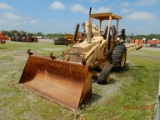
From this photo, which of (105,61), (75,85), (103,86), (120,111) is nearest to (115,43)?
(105,61)

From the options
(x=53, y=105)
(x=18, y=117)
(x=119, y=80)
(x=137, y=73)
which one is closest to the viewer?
(x=18, y=117)

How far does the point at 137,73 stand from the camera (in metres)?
8.21

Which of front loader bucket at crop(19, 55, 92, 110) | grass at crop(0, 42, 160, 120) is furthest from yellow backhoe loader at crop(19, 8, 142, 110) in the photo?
grass at crop(0, 42, 160, 120)

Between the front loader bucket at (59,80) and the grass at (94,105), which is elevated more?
the front loader bucket at (59,80)

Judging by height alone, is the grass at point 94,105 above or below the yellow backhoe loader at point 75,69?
below

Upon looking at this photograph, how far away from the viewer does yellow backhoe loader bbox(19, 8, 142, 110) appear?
483 cm

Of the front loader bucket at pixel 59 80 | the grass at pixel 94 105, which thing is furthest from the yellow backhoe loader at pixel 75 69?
the grass at pixel 94 105

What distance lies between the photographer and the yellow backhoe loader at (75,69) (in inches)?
190

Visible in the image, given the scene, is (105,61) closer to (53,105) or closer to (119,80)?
(119,80)

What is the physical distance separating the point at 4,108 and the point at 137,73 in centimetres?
549

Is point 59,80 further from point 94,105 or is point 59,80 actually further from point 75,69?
point 94,105

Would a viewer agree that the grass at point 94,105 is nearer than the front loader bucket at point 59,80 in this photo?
Yes

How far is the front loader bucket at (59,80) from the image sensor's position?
4.76 metres

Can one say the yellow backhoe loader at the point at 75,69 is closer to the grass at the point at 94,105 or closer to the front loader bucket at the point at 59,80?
the front loader bucket at the point at 59,80
